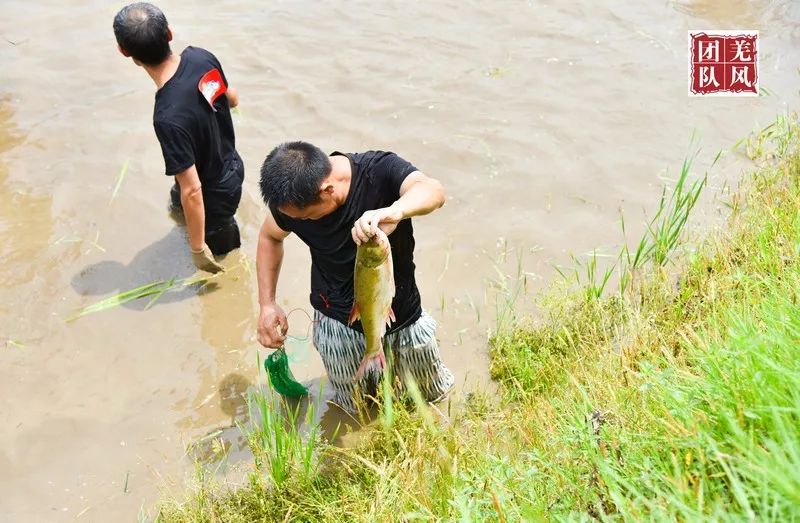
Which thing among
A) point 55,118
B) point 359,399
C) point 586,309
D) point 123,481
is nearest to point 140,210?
point 55,118

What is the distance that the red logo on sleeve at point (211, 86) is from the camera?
186 inches

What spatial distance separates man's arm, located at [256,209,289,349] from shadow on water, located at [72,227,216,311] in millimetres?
1796

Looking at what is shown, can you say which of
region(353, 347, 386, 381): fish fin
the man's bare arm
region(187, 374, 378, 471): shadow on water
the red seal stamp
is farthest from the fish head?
the red seal stamp

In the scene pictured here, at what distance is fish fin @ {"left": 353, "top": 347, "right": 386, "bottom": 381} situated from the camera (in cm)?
363

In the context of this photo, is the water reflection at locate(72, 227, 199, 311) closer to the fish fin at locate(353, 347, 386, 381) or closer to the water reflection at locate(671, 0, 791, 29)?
the fish fin at locate(353, 347, 386, 381)

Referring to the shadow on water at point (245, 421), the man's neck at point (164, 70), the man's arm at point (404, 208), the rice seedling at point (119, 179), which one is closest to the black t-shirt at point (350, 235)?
the man's arm at point (404, 208)

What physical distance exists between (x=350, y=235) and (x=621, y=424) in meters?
1.57

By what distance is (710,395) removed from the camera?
2.52 m

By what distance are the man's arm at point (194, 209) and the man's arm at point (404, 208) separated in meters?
1.74

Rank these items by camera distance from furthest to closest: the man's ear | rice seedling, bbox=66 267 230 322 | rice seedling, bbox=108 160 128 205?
rice seedling, bbox=108 160 128 205, rice seedling, bbox=66 267 230 322, the man's ear

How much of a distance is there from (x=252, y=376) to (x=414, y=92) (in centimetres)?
388

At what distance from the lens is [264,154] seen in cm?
704

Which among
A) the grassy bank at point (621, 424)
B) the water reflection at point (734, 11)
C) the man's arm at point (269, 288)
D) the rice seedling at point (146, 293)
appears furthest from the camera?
the water reflection at point (734, 11)

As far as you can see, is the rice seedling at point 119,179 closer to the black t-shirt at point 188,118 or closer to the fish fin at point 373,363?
the black t-shirt at point 188,118
